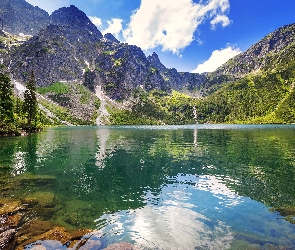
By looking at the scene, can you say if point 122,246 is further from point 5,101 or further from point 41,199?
point 5,101

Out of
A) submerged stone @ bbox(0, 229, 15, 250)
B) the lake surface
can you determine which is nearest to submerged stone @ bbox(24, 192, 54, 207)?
the lake surface

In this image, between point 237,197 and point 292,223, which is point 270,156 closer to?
point 237,197

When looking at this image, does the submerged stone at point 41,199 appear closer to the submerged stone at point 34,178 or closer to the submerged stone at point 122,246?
the submerged stone at point 34,178

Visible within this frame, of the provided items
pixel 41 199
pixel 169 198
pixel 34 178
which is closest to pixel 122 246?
pixel 169 198

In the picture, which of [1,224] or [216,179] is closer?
[1,224]

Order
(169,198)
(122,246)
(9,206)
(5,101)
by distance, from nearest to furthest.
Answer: (122,246) < (9,206) < (169,198) < (5,101)

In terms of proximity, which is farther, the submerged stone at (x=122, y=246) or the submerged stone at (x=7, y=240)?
the submerged stone at (x=122, y=246)

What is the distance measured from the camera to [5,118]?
108 metres

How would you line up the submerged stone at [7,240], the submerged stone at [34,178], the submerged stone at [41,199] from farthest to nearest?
the submerged stone at [34,178] < the submerged stone at [41,199] < the submerged stone at [7,240]

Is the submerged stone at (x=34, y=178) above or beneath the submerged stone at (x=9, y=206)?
above

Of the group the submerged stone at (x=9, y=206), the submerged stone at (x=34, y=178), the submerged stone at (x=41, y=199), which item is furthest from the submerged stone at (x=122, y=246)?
the submerged stone at (x=34, y=178)

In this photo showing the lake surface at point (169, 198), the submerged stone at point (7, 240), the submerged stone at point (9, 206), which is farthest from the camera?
the submerged stone at point (9, 206)

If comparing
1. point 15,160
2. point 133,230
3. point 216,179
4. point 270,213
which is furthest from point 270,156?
point 15,160

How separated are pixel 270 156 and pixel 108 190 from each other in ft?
142
